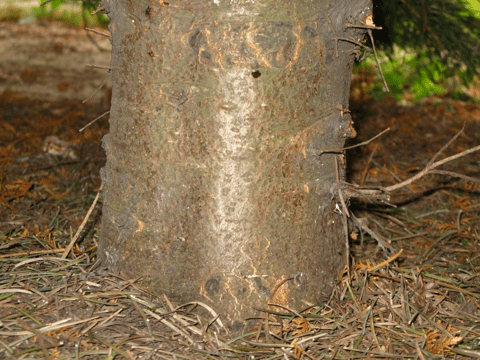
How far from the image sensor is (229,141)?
4.90ft

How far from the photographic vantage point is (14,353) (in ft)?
4.24

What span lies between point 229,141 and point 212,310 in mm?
520

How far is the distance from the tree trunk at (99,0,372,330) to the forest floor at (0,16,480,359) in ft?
0.39

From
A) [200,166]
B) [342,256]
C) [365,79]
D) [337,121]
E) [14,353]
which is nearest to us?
[14,353]

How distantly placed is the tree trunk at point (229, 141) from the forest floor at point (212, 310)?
12 centimetres

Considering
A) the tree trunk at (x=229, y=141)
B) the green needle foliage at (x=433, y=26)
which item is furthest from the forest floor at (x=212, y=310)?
the green needle foliage at (x=433, y=26)

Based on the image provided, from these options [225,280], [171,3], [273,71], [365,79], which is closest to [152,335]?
[225,280]

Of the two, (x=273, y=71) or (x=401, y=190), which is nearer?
(x=273, y=71)

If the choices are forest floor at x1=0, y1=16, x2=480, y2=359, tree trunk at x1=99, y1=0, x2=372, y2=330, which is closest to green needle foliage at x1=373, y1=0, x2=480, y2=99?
forest floor at x1=0, y1=16, x2=480, y2=359

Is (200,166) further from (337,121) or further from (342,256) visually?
(342,256)

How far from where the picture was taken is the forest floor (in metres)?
1.39

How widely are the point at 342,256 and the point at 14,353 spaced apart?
1061 millimetres

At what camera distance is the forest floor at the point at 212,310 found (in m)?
1.39

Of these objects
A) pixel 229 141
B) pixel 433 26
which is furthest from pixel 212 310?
pixel 433 26
